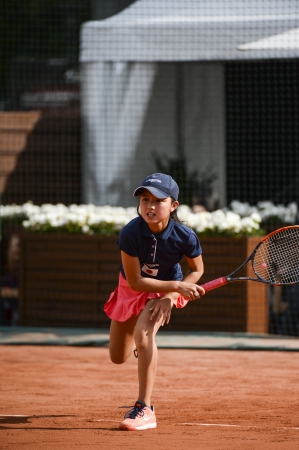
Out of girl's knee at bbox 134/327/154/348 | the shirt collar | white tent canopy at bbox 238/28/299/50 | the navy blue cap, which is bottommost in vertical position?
girl's knee at bbox 134/327/154/348

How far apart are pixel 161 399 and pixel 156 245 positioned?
52.4 inches

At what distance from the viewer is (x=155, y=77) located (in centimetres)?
1173

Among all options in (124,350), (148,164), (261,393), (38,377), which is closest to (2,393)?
(38,377)

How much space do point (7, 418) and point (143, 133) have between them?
22.7 ft

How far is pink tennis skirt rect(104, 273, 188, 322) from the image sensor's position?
497cm

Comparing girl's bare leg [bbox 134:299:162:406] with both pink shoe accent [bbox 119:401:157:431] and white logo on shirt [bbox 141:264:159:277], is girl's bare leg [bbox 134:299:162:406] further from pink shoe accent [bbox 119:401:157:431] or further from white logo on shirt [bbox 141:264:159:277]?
white logo on shirt [bbox 141:264:159:277]

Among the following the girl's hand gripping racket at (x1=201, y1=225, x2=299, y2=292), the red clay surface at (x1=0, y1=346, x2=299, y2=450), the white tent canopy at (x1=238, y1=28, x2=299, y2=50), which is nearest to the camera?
the red clay surface at (x1=0, y1=346, x2=299, y2=450)

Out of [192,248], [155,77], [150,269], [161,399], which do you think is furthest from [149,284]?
[155,77]

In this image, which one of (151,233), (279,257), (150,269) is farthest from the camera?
(279,257)

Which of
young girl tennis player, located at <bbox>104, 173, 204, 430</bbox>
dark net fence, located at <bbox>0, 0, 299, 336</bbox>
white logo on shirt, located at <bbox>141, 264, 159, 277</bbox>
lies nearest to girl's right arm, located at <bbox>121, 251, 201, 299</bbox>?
young girl tennis player, located at <bbox>104, 173, 204, 430</bbox>

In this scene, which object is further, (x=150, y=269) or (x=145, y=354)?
(x=150, y=269)

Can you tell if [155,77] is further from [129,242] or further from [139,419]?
[139,419]

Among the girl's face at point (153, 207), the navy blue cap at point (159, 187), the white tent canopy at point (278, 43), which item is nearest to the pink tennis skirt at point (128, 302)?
the girl's face at point (153, 207)

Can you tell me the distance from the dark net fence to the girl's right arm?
3.52 m
